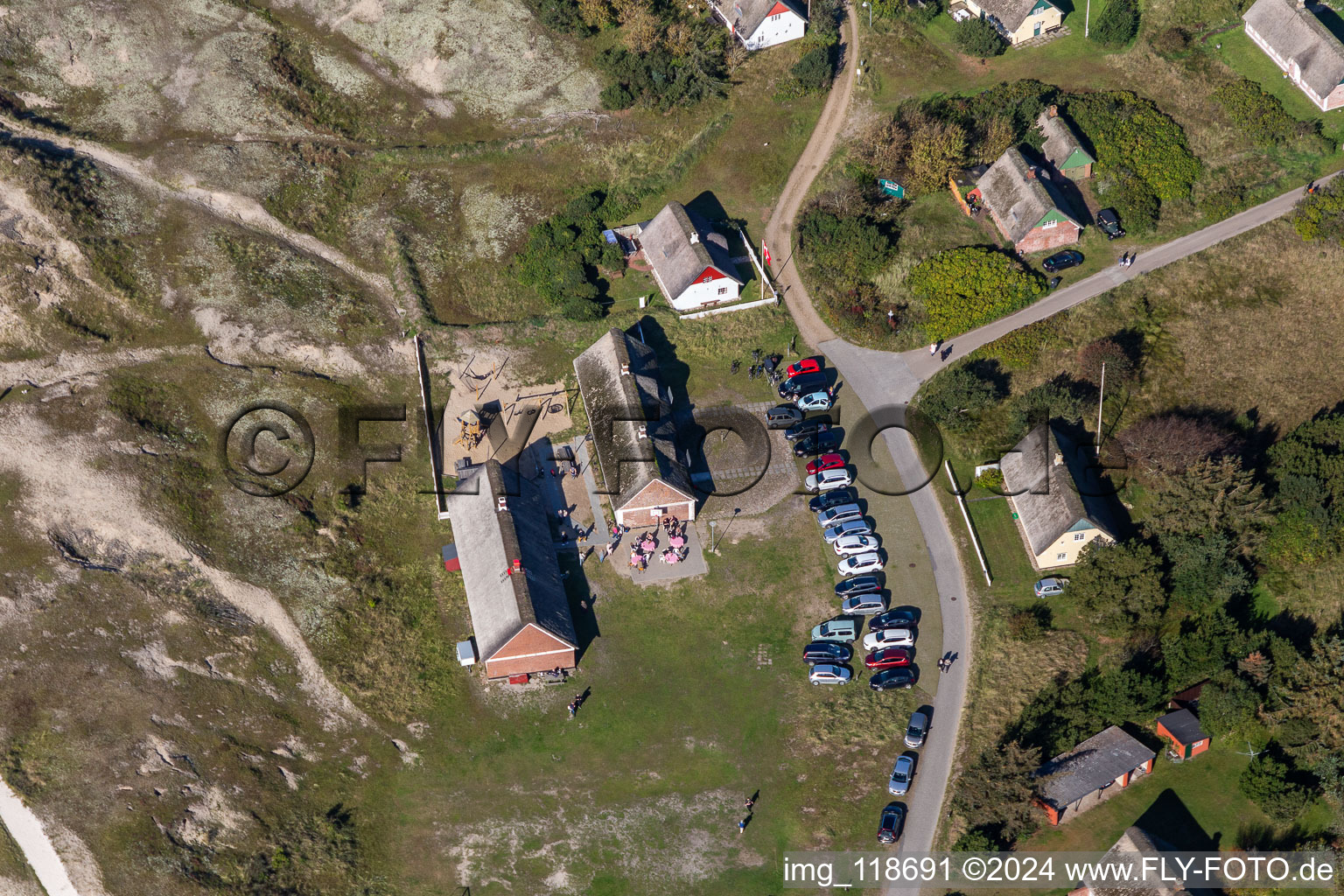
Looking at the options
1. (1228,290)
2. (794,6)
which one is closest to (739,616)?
(1228,290)

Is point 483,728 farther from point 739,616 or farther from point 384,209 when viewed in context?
point 384,209

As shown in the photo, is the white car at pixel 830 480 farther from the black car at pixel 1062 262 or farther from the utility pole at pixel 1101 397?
the black car at pixel 1062 262

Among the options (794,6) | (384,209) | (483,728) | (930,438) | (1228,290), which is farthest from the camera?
(794,6)

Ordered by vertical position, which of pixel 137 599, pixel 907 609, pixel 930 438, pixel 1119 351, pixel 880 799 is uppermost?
pixel 1119 351

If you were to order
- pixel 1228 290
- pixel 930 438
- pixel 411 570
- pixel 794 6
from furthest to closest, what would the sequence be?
pixel 794 6 → pixel 1228 290 → pixel 930 438 → pixel 411 570

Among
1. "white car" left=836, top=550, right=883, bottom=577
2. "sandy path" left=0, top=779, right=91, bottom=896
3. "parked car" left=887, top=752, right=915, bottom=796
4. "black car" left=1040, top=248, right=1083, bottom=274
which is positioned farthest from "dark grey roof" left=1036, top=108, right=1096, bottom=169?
"sandy path" left=0, top=779, right=91, bottom=896

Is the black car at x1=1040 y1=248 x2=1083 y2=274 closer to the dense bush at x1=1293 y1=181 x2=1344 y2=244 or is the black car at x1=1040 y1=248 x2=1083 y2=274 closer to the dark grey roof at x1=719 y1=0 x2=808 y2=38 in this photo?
the dense bush at x1=1293 y1=181 x2=1344 y2=244
